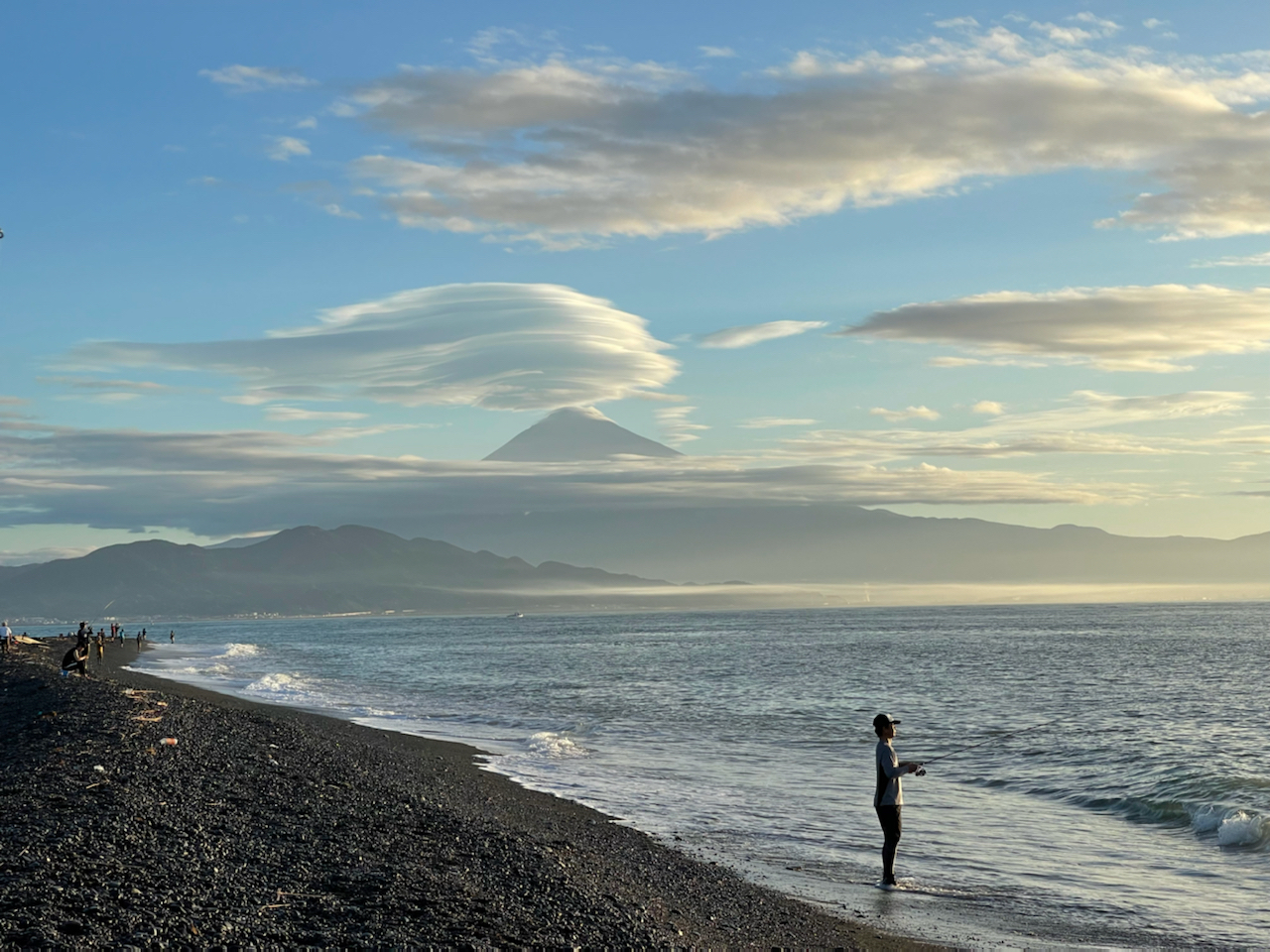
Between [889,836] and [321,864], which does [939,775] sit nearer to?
[889,836]

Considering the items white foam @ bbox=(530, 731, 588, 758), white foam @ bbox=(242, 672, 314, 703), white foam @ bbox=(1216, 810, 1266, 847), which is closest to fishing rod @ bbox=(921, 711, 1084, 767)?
white foam @ bbox=(1216, 810, 1266, 847)

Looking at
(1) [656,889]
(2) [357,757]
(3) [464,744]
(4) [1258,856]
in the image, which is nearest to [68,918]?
(1) [656,889]

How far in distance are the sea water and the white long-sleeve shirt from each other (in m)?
0.98

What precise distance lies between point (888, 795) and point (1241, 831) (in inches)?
255

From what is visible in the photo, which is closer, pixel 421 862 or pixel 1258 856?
pixel 421 862

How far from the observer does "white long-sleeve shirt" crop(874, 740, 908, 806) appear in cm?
1349

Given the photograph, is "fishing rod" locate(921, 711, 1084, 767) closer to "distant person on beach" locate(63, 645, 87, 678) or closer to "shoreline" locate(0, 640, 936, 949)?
"shoreline" locate(0, 640, 936, 949)

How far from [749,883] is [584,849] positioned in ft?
6.85

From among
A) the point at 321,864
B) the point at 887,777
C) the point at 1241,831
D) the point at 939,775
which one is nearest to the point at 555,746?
the point at 939,775

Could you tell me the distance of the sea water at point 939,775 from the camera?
40.8ft

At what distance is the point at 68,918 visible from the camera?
7.77 meters

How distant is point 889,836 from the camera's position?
13172mm

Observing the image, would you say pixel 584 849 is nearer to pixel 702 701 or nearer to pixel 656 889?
pixel 656 889

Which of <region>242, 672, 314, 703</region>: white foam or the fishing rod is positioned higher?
the fishing rod
